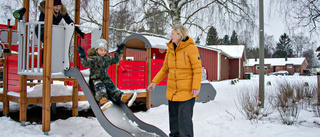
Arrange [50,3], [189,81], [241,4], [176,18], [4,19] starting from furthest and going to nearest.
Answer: [4,19] → [176,18] → [241,4] → [50,3] → [189,81]

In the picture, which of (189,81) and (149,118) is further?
(149,118)

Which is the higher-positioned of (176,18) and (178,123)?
(176,18)

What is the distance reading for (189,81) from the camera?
2982 mm

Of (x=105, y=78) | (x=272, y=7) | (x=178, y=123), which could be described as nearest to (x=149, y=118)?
(x=105, y=78)

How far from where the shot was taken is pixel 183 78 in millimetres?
2994

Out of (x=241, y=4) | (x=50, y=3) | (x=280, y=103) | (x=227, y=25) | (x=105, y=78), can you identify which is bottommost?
(x=280, y=103)

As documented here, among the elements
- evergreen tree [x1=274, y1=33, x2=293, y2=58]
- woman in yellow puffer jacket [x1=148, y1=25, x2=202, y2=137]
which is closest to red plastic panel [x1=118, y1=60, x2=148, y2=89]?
woman in yellow puffer jacket [x1=148, y1=25, x2=202, y2=137]

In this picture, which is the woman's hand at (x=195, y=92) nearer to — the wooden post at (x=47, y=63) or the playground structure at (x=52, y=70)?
the playground structure at (x=52, y=70)

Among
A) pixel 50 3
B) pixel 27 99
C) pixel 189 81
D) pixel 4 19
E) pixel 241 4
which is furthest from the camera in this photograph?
pixel 4 19

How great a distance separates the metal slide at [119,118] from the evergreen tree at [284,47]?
73466 millimetres

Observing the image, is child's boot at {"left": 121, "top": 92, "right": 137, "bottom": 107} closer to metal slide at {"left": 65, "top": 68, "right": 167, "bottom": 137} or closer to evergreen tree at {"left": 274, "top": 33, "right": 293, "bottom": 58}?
metal slide at {"left": 65, "top": 68, "right": 167, "bottom": 137}

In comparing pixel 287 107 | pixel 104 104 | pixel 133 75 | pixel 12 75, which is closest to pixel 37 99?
pixel 12 75

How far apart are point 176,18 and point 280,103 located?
22.0ft

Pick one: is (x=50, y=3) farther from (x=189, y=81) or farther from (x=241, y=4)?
(x=241, y=4)
